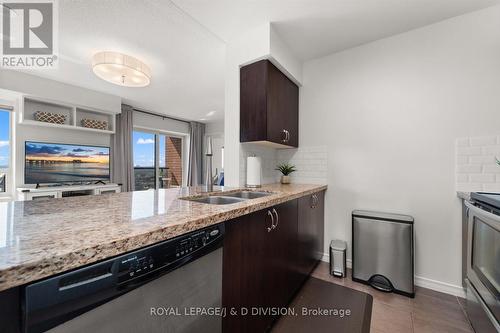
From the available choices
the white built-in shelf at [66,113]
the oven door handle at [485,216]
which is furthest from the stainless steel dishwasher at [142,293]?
the white built-in shelf at [66,113]

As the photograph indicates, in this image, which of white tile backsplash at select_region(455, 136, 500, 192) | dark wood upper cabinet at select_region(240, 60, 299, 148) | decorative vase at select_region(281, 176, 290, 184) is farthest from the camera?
decorative vase at select_region(281, 176, 290, 184)

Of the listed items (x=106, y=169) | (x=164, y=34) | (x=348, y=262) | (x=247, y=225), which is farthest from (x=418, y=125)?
(x=106, y=169)

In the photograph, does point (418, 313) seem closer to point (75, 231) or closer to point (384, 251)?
point (384, 251)

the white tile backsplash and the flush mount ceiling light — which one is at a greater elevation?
the flush mount ceiling light

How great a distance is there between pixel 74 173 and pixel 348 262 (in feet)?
15.0

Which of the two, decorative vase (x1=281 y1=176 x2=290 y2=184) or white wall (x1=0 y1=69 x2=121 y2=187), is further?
white wall (x1=0 y1=69 x2=121 y2=187)

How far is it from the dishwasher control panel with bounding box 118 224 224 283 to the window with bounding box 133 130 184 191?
195 inches

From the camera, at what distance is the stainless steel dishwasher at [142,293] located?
1.45 feet

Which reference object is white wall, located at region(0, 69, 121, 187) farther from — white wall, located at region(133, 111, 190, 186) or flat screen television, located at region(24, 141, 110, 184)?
white wall, located at region(133, 111, 190, 186)

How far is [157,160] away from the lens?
562 cm

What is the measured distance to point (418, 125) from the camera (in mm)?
2016

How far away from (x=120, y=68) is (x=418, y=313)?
144 inches

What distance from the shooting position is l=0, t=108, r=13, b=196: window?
322cm

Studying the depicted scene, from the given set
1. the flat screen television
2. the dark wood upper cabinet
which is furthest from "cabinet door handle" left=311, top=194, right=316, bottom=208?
the flat screen television
